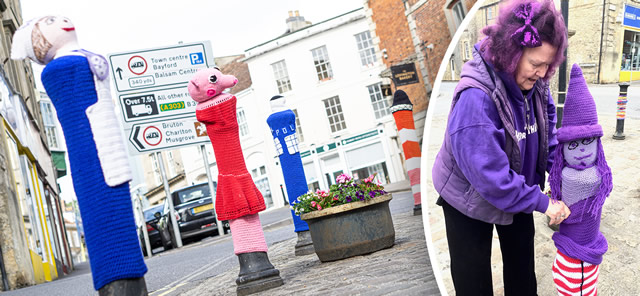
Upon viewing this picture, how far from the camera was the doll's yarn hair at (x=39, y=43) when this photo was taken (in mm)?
2301

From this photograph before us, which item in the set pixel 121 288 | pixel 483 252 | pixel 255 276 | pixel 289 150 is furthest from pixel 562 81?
pixel 289 150

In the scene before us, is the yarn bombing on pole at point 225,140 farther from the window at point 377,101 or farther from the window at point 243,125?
the window at point 243,125

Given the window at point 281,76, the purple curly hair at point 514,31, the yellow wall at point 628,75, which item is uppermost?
the window at point 281,76

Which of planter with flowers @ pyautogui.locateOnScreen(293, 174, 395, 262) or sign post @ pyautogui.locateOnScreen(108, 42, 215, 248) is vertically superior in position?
sign post @ pyautogui.locateOnScreen(108, 42, 215, 248)

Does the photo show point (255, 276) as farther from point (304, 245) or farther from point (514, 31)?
point (514, 31)

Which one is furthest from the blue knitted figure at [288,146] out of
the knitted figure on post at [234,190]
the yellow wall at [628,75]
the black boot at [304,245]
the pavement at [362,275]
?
the yellow wall at [628,75]

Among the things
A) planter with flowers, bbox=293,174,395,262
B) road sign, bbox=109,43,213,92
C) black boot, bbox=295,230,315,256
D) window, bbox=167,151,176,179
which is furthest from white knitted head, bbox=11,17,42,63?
window, bbox=167,151,176,179

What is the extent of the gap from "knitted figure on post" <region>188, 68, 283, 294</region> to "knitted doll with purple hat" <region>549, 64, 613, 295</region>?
2.99 metres

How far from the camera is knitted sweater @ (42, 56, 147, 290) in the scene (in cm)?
222

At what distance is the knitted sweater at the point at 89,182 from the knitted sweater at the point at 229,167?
2.21 m

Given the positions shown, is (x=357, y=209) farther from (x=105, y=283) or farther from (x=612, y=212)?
(x=612, y=212)

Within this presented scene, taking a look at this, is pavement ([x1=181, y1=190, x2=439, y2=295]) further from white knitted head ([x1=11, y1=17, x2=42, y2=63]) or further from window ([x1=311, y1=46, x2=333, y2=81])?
window ([x1=311, y1=46, x2=333, y2=81])

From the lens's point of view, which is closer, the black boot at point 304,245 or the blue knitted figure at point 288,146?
the blue knitted figure at point 288,146

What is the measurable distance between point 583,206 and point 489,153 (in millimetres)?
290
